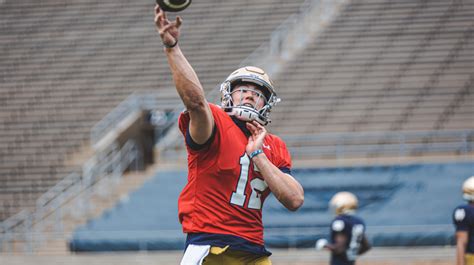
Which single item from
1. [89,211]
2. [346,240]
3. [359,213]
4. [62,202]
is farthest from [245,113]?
[62,202]

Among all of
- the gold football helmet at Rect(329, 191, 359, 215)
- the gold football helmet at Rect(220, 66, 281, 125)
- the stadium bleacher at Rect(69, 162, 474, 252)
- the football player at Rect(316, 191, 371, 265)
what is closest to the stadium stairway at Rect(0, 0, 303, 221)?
the stadium bleacher at Rect(69, 162, 474, 252)

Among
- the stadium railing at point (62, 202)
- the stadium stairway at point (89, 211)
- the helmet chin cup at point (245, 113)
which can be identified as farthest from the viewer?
the stadium railing at point (62, 202)

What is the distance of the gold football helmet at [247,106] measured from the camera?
4.33 metres

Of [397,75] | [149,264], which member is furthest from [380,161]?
[149,264]

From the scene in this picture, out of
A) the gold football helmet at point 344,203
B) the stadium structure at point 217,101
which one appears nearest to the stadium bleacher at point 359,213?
the stadium structure at point 217,101

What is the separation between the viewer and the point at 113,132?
18.5m

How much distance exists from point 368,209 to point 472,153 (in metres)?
2.60

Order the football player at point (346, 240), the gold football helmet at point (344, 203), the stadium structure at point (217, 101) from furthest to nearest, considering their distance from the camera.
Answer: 1. the stadium structure at point (217, 101)
2. the gold football helmet at point (344, 203)
3. the football player at point (346, 240)

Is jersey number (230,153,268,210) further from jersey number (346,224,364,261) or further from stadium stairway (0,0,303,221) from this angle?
stadium stairway (0,0,303,221)

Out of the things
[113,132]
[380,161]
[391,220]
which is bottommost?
[391,220]

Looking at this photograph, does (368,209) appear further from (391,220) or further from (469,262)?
(469,262)

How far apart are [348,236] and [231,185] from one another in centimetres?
471

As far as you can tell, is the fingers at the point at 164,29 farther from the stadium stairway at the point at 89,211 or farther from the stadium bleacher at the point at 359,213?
the stadium stairway at the point at 89,211

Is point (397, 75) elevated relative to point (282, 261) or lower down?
elevated
